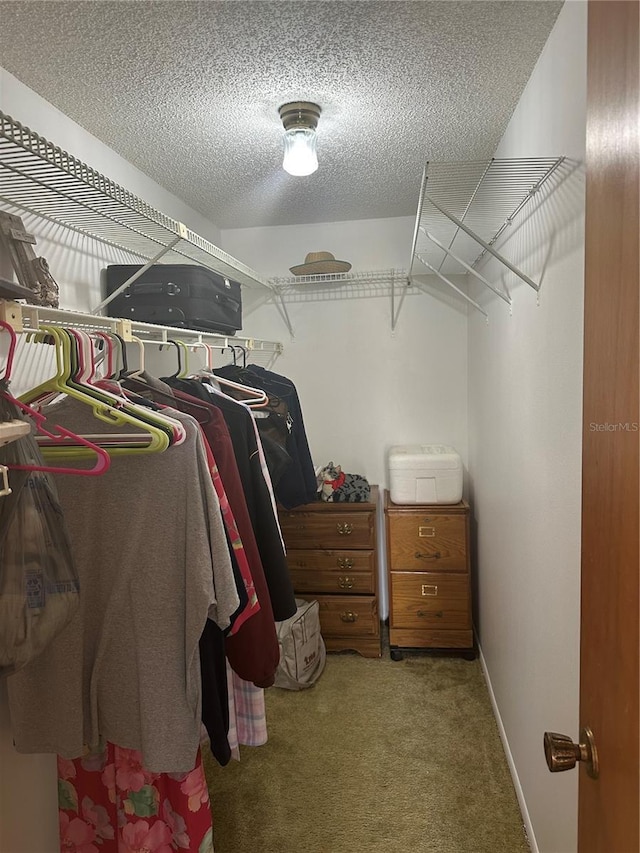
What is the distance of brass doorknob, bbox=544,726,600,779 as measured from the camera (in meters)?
0.76

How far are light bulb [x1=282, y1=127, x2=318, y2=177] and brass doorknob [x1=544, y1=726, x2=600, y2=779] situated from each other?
1.78 metres

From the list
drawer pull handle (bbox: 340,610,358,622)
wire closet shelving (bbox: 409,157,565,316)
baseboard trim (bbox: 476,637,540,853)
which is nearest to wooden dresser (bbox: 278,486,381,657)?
drawer pull handle (bbox: 340,610,358,622)

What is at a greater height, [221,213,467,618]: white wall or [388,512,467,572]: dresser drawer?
[221,213,467,618]: white wall

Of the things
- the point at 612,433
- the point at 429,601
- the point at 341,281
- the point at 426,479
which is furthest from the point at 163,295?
the point at 429,601

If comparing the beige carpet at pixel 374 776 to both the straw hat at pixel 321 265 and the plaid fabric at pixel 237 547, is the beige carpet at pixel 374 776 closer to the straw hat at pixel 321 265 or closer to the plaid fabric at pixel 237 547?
the plaid fabric at pixel 237 547

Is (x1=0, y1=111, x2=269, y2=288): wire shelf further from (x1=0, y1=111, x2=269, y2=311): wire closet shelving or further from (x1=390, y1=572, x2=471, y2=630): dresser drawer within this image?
(x1=390, y1=572, x2=471, y2=630): dresser drawer

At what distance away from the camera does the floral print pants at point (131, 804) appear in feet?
4.67

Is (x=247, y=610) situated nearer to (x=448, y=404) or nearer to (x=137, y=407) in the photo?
(x=137, y=407)

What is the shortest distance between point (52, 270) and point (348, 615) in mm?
2147

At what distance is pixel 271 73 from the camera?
1.58 meters

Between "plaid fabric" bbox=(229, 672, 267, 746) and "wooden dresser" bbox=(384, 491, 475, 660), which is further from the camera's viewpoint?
"wooden dresser" bbox=(384, 491, 475, 660)

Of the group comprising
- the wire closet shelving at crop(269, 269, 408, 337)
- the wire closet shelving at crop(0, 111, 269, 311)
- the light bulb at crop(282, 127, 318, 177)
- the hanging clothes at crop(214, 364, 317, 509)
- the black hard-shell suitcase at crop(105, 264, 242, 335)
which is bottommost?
the hanging clothes at crop(214, 364, 317, 509)

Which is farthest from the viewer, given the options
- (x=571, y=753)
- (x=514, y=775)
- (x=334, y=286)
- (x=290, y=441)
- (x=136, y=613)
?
(x=334, y=286)

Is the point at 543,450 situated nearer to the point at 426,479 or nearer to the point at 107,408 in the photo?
the point at 107,408
